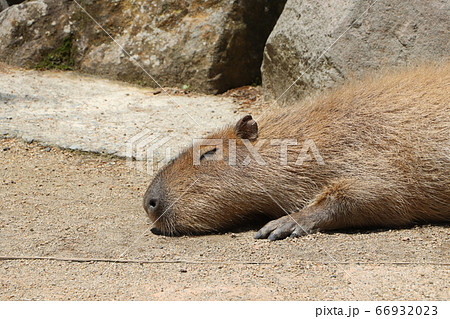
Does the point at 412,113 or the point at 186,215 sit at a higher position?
the point at 412,113

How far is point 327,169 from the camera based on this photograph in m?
4.58

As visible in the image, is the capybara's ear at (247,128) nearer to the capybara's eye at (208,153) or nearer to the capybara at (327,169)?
the capybara at (327,169)

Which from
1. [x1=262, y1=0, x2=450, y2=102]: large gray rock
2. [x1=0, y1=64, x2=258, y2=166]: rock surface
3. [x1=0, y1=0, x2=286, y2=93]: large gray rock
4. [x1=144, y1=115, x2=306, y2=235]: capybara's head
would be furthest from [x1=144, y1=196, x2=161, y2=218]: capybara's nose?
[x1=0, y1=0, x2=286, y2=93]: large gray rock

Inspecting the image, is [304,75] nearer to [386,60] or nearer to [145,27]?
[386,60]

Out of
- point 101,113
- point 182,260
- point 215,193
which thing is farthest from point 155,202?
point 101,113

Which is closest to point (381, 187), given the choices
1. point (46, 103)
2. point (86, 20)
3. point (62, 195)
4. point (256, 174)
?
point (256, 174)

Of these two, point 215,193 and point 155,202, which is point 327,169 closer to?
point 215,193

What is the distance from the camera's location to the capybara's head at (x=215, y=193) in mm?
4664

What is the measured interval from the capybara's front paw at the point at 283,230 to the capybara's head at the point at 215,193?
295 mm

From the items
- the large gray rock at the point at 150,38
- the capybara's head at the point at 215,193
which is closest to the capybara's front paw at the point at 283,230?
the capybara's head at the point at 215,193

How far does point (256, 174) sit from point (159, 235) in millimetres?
922

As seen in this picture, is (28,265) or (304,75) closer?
(28,265)

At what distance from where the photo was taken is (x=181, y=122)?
7375 mm

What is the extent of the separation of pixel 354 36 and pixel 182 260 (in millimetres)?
3424
